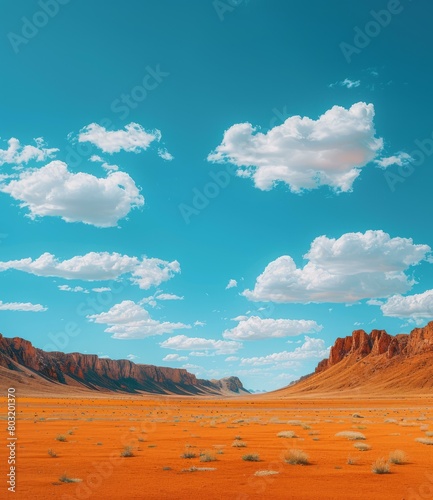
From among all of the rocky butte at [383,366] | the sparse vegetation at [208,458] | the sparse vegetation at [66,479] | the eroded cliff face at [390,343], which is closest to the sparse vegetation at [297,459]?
the sparse vegetation at [208,458]

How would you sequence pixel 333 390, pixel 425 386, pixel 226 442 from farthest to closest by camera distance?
pixel 333 390 → pixel 425 386 → pixel 226 442

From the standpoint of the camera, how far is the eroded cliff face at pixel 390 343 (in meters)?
146

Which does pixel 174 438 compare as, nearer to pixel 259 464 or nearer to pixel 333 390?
pixel 259 464

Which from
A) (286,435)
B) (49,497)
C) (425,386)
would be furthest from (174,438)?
(425,386)

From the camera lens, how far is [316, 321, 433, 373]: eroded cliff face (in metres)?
146

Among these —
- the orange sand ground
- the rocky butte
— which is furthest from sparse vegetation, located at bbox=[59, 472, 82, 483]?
the rocky butte

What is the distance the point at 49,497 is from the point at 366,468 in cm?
888

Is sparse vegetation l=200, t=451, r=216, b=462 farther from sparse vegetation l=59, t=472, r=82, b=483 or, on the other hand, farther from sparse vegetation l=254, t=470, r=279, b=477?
sparse vegetation l=59, t=472, r=82, b=483

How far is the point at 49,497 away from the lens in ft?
35.6

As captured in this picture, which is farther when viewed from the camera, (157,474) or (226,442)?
(226,442)

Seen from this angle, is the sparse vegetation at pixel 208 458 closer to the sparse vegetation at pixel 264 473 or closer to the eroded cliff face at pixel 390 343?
the sparse vegetation at pixel 264 473

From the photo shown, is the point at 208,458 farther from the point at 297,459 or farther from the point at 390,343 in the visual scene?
the point at 390,343

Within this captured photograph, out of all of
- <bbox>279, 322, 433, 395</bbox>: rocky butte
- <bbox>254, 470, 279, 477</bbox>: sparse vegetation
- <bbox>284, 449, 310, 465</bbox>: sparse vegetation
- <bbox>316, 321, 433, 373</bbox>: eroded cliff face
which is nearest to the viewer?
<bbox>254, 470, 279, 477</bbox>: sparse vegetation

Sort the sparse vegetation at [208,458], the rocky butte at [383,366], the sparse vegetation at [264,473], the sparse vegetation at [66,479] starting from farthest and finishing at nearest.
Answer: the rocky butte at [383,366] → the sparse vegetation at [208,458] → the sparse vegetation at [264,473] → the sparse vegetation at [66,479]
